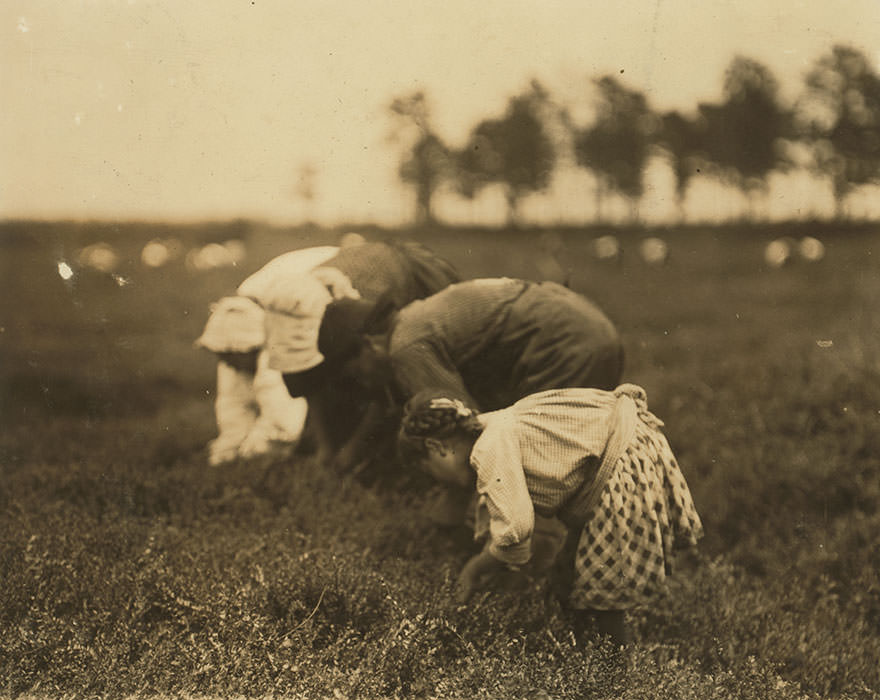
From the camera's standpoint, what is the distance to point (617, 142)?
493 cm

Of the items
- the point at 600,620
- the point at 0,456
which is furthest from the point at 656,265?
the point at 0,456

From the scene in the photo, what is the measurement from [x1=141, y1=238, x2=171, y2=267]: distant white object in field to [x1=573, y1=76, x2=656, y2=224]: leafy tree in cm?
219

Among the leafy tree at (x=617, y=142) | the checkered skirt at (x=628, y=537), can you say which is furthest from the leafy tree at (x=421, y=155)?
the checkered skirt at (x=628, y=537)

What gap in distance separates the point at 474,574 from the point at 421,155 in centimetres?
207

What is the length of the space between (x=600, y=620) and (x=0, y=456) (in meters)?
3.24

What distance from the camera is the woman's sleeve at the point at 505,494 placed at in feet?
12.7

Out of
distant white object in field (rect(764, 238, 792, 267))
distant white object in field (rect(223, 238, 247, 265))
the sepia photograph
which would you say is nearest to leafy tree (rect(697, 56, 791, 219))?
the sepia photograph

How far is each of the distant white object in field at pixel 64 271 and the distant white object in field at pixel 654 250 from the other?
2947mm

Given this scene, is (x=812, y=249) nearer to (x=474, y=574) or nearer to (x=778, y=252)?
(x=778, y=252)

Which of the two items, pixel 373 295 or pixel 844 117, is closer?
pixel 373 295

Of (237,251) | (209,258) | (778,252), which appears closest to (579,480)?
(778,252)

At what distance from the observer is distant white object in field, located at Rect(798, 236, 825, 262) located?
512cm

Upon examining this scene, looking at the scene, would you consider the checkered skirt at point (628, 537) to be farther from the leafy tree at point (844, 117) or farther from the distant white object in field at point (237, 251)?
the distant white object in field at point (237, 251)

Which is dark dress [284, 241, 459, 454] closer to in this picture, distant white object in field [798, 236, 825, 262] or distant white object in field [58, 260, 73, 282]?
distant white object in field [58, 260, 73, 282]
